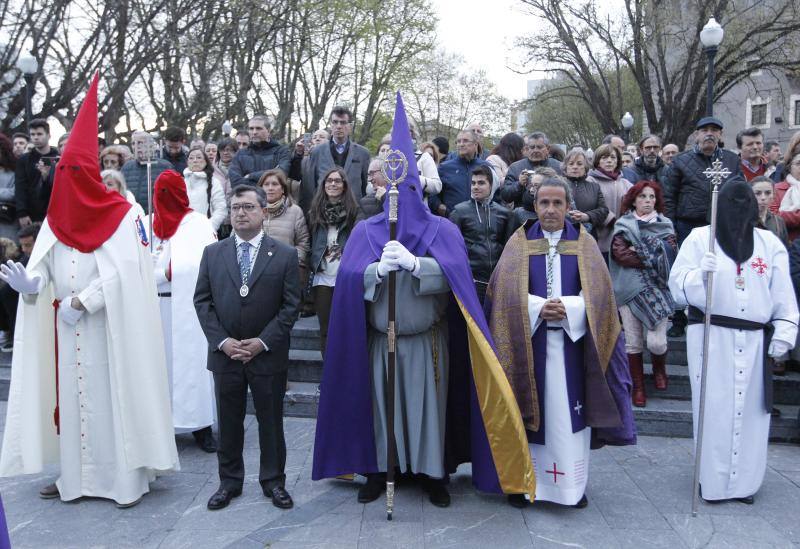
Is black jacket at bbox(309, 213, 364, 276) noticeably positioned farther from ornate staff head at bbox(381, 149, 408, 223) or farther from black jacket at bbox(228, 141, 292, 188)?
ornate staff head at bbox(381, 149, 408, 223)

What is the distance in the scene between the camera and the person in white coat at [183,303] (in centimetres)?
584

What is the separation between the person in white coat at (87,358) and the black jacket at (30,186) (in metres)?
4.12

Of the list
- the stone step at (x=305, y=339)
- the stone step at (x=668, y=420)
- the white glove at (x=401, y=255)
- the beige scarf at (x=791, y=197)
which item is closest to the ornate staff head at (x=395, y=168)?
the white glove at (x=401, y=255)

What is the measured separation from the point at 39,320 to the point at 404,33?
80.7 ft

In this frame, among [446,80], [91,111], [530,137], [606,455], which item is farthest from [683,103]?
[91,111]

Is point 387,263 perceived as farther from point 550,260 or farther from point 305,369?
point 305,369

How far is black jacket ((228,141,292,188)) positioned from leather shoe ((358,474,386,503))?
430 cm

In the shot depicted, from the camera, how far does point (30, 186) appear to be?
8.56 meters

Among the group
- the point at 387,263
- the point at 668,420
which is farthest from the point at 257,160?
the point at 668,420

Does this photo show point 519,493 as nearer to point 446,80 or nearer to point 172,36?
point 172,36

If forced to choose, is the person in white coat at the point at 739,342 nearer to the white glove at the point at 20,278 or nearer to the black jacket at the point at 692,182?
the black jacket at the point at 692,182

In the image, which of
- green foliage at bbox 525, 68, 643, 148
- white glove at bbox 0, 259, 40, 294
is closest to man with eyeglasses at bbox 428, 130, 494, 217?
white glove at bbox 0, 259, 40, 294

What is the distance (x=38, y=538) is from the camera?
4.26 meters

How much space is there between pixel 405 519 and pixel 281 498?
0.85m
